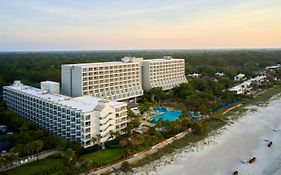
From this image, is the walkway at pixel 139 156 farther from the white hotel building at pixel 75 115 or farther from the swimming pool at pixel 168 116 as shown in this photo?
the swimming pool at pixel 168 116

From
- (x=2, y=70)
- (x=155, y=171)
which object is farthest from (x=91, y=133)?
(x=2, y=70)

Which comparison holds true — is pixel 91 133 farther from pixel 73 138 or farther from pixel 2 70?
pixel 2 70

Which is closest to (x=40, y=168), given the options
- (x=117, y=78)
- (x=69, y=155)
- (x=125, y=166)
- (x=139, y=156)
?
(x=69, y=155)

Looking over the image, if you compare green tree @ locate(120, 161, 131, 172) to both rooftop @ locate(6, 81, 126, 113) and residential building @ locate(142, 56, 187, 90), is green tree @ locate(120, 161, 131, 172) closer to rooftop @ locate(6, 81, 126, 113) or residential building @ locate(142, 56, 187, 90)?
rooftop @ locate(6, 81, 126, 113)

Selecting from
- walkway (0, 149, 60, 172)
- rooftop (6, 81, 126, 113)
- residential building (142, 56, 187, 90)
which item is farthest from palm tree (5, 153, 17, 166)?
residential building (142, 56, 187, 90)

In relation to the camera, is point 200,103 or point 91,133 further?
point 200,103

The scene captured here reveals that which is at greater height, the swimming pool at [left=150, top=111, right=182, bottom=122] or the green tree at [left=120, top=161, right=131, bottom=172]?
the swimming pool at [left=150, top=111, right=182, bottom=122]
